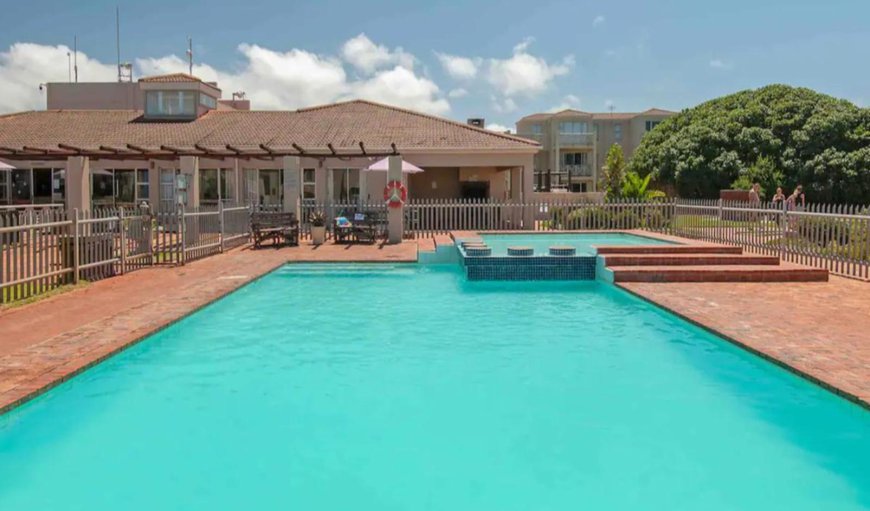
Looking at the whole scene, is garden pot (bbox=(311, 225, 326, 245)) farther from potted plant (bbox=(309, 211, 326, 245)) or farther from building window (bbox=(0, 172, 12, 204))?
building window (bbox=(0, 172, 12, 204))

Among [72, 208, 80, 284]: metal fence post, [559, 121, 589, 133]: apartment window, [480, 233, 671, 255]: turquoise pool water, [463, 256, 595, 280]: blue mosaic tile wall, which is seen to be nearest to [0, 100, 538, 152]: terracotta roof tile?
[480, 233, 671, 255]: turquoise pool water

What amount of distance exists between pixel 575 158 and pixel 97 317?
60.3 meters

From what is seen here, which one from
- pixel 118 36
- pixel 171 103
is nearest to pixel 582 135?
pixel 118 36

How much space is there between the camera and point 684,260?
14352mm

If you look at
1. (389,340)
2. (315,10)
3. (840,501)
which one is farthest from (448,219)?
(840,501)

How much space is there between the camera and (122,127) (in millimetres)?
29734

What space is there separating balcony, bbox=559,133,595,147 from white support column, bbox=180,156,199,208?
165ft

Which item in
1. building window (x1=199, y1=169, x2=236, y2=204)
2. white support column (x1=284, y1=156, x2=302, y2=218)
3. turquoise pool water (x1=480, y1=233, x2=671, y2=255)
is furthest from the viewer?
building window (x1=199, y1=169, x2=236, y2=204)

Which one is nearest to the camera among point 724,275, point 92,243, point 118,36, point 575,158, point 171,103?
point 92,243

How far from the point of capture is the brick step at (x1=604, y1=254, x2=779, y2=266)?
46.8 ft

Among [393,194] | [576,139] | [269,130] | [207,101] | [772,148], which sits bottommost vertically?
[393,194]

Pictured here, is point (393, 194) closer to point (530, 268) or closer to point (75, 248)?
point (530, 268)

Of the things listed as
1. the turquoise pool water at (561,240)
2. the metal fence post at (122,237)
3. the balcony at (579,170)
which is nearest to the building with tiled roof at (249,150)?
the turquoise pool water at (561,240)

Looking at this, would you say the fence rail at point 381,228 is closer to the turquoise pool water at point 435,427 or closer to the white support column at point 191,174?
the white support column at point 191,174
